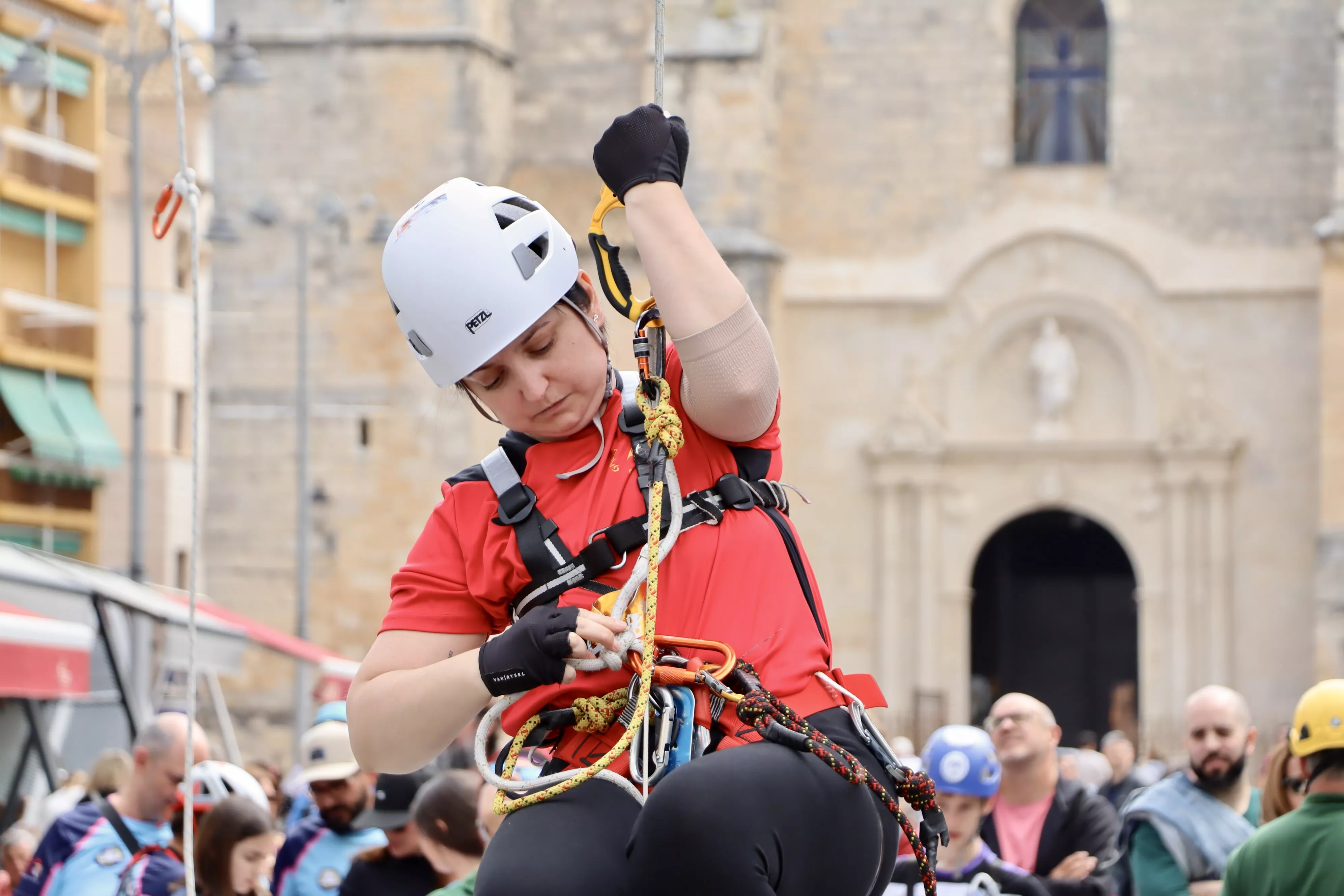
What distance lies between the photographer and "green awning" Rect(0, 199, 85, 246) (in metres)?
32.0

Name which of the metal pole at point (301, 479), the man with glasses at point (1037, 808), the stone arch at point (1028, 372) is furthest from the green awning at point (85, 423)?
the man with glasses at point (1037, 808)

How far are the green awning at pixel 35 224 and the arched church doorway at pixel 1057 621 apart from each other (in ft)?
49.8

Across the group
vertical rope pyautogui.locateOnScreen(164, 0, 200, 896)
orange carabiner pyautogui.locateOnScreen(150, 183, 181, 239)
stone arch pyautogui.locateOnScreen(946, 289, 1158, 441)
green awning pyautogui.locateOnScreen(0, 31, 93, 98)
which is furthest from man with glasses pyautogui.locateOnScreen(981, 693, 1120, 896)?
green awning pyautogui.locateOnScreen(0, 31, 93, 98)

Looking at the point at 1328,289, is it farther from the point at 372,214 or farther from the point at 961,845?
the point at 961,845

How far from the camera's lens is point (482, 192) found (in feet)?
8.77

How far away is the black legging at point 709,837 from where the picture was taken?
2.35 m

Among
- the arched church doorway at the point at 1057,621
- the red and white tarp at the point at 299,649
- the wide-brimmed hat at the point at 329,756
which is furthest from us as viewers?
the arched church doorway at the point at 1057,621

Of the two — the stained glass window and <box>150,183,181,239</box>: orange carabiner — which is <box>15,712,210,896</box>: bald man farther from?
the stained glass window

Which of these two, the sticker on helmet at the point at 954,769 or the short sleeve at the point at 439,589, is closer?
the short sleeve at the point at 439,589

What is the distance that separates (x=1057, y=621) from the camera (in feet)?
82.1

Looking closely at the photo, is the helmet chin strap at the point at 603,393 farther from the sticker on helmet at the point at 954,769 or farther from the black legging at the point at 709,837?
the sticker on helmet at the point at 954,769

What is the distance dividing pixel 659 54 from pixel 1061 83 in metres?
22.5

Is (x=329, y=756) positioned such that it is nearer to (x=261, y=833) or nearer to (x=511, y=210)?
(x=261, y=833)

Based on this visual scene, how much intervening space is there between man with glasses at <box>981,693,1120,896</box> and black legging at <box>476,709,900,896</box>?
162 inches
